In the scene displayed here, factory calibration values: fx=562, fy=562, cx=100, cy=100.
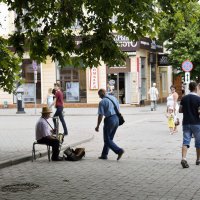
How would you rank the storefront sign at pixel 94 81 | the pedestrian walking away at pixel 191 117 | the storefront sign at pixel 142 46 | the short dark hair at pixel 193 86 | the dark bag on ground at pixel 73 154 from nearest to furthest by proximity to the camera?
the pedestrian walking away at pixel 191 117
the short dark hair at pixel 193 86
the dark bag on ground at pixel 73 154
the storefront sign at pixel 142 46
the storefront sign at pixel 94 81

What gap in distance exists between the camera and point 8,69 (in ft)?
43.7

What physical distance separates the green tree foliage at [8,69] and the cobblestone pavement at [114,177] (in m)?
1.99

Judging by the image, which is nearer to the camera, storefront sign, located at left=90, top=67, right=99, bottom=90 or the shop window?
storefront sign, located at left=90, top=67, right=99, bottom=90

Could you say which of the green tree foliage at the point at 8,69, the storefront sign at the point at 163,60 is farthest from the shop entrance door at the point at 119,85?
the green tree foliage at the point at 8,69

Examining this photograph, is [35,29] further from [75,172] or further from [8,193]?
[8,193]

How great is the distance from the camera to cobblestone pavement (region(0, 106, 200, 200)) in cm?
893

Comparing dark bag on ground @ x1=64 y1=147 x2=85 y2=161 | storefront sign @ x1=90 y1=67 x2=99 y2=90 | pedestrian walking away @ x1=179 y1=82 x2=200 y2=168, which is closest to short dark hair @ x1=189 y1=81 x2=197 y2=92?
pedestrian walking away @ x1=179 y1=82 x2=200 y2=168

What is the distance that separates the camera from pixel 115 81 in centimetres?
4100

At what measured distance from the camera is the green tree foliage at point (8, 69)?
12.9 m

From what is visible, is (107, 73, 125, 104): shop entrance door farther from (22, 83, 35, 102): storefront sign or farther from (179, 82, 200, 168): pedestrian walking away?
(179, 82, 200, 168): pedestrian walking away

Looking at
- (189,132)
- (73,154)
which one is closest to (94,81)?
(73,154)

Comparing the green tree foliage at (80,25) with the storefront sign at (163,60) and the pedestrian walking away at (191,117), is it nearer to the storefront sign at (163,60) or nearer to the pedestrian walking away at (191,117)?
the pedestrian walking away at (191,117)

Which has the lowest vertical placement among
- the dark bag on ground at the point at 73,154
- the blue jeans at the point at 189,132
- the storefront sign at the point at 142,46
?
the dark bag on ground at the point at 73,154

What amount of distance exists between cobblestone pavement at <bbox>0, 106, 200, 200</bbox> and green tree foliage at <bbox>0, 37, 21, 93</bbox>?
1986 millimetres
